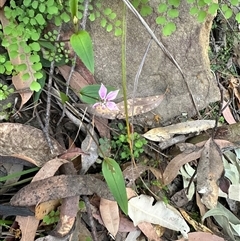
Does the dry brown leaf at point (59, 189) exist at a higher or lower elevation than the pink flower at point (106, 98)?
lower

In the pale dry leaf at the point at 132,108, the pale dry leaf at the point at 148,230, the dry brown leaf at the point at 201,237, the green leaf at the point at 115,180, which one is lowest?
the dry brown leaf at the point at 201,237

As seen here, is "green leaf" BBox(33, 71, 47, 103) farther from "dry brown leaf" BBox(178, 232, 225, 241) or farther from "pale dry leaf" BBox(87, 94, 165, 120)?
"dry brown leaf" BBox(178, 232, 225, 241)

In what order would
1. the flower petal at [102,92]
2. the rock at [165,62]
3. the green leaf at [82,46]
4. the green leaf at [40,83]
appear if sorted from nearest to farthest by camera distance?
the green leaf at [82,46], the flower petal at [102,92], the green leaf at [40,83], the rock at [165,62]

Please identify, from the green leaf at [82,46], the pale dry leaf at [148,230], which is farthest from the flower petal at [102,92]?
the pale dry leaf at [148,230]

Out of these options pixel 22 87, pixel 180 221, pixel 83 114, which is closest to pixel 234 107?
pixel 180 221

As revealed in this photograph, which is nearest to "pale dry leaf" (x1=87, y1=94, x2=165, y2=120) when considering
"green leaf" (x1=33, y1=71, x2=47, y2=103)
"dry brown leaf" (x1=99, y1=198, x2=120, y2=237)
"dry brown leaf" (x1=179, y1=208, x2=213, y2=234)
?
"green leaf" (x1=33, y1=71, x2=47, y2=103)

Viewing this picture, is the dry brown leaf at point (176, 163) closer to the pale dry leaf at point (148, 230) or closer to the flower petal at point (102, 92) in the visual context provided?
the pale dry leaf at point (148, 230)

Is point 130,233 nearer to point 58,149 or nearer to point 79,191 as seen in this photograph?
point 79,191

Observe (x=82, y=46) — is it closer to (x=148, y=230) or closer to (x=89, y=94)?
(x=89, y=94)
